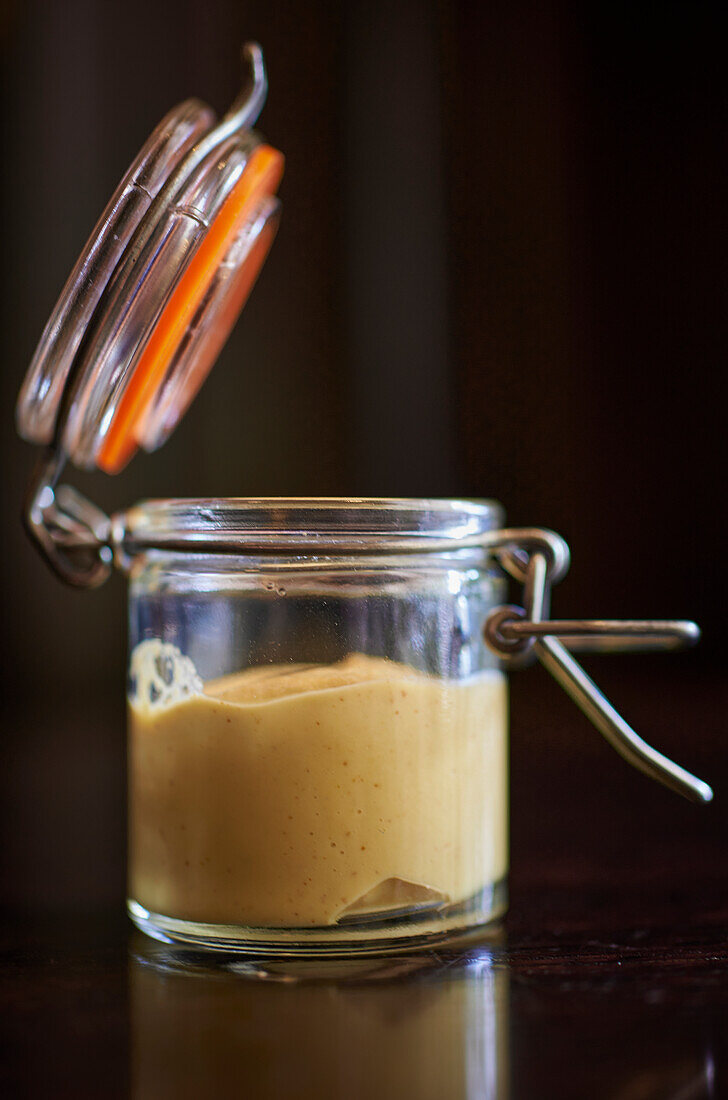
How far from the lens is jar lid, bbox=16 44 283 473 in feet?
1.36

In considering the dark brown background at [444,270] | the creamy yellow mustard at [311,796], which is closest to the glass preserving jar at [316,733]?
the creamy yellow mustard at [311,796]

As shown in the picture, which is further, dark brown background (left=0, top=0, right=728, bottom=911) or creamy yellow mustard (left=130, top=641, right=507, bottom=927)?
dark brown background (left=0, top=0, right=728, bottom=911)

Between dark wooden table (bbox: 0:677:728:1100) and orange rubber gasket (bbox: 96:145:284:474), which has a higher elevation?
orange rubber gasket (bbox: 96:145:284:474)

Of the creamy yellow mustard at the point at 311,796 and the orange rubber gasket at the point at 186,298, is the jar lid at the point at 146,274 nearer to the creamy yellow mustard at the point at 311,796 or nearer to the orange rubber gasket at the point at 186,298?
the orange rubber gasket at the point at 186,298

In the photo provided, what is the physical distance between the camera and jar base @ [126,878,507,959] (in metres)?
0.41

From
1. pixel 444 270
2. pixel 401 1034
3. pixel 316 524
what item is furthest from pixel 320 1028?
pixel 444 270

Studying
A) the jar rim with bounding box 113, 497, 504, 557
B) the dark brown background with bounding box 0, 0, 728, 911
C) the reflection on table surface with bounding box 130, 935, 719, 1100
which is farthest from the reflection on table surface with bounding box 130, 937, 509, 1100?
the dark brown background with bounding box 0, 0, 728, 911

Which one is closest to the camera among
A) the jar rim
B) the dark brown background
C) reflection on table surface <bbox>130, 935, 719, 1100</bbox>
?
reflection on table surface <bbox>130, 935, 719, 1100</bbox>

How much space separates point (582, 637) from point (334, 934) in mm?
140

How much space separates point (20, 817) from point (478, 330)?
667 mm

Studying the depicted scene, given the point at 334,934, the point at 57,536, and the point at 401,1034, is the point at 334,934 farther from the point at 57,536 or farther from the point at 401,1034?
the point at 57,536

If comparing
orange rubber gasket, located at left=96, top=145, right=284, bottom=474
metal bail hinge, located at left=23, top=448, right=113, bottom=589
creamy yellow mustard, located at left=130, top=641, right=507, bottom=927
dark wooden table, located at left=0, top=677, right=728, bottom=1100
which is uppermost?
orange rubber gasket, located at left=96, top=145, right=284, bottom=474

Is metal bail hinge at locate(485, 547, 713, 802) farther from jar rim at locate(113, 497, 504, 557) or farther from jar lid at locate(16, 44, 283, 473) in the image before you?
jar lid at locate(16, 44, 283, 473)

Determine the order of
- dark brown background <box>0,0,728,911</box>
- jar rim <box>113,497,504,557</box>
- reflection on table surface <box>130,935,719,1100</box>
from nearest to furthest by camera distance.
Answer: reflection on table surface <box>130,935,719,1100</box>
jar rim <box>113,497,504,557</box>
dark brown background <box>0,0,728,911</box>
